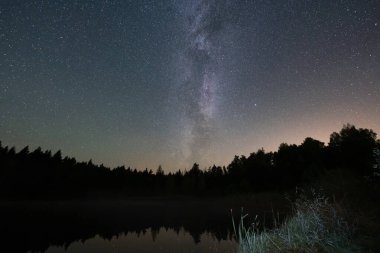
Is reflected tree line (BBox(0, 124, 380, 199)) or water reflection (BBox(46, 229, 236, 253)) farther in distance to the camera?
reflected tree line (BBox(0, 124, 380, 199))

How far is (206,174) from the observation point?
12300 cm

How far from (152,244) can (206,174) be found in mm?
104358

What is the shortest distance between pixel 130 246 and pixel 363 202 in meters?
14.8

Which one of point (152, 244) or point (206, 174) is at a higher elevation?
point (206, 174)

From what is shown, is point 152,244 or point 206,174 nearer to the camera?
point 152,244

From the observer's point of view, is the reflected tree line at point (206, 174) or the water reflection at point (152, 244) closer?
the water reflection at point (152, 244)

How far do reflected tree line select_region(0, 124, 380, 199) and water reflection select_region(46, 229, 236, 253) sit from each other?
3360 centimetres

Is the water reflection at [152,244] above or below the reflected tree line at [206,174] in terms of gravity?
below

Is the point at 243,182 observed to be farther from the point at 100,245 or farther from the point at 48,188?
the point at 100,245

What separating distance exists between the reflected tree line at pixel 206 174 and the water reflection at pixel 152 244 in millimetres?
33601

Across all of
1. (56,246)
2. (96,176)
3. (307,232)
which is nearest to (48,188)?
(96,176)

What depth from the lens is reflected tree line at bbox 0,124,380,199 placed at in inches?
2662

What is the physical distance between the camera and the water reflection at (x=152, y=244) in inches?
699

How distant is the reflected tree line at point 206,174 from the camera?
67.6m
